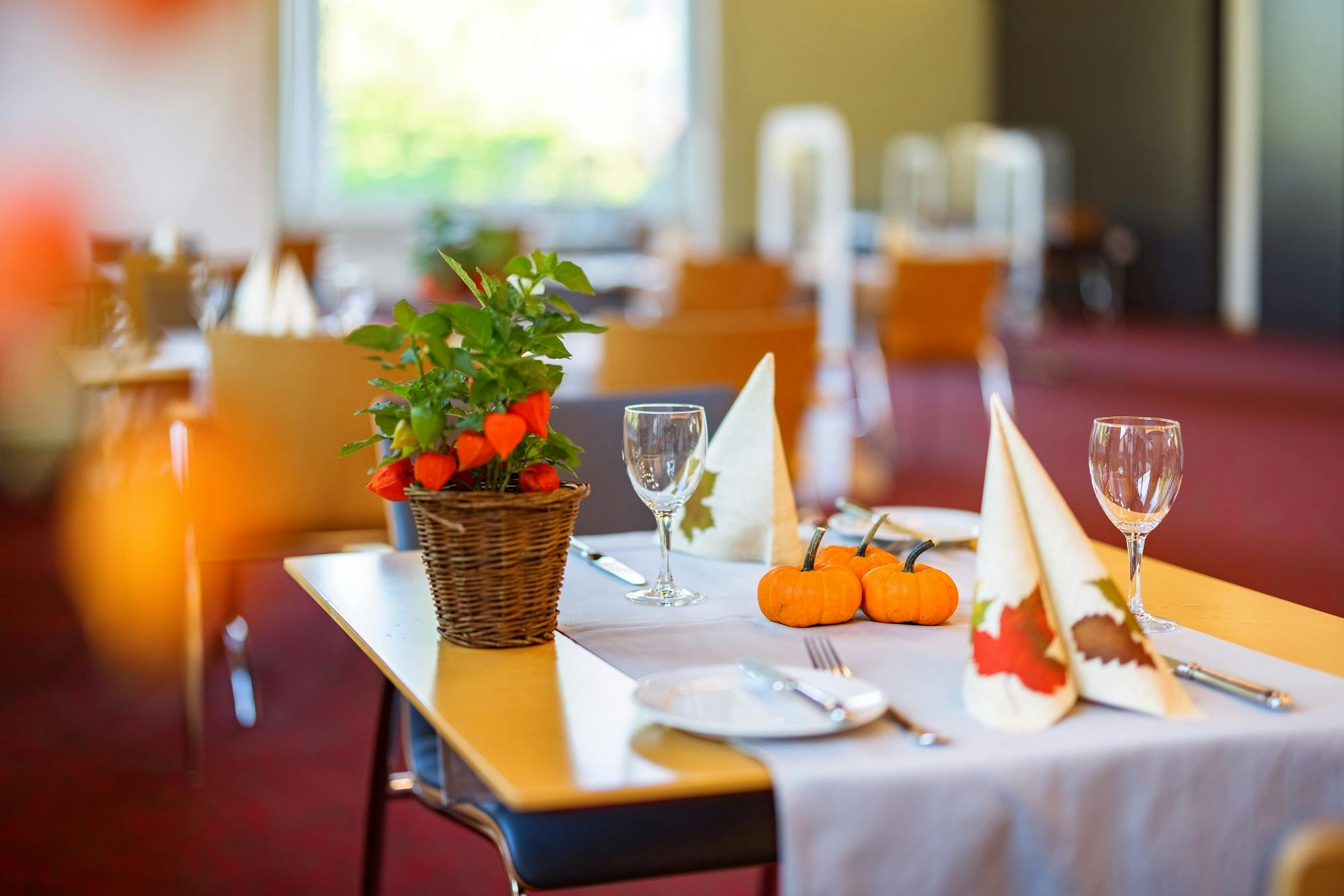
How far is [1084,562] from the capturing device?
1088 mm

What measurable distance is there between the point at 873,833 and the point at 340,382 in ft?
6.51

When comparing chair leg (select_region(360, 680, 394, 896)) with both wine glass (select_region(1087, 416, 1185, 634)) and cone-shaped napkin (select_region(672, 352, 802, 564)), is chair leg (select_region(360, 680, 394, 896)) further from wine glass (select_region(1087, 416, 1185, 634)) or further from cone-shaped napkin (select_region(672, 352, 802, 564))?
wine glass (select_region(1087, 416, 1185, 634))

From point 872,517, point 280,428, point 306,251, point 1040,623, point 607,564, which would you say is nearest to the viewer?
point 1040,623

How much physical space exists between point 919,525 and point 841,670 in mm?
579

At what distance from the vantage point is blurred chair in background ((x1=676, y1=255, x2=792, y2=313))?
552 cm

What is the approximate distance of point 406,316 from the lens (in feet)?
3.87

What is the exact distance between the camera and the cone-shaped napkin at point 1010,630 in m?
1.02

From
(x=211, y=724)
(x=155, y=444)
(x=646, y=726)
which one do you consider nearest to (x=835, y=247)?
(x=155, y=444)

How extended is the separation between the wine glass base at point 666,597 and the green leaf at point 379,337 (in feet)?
1.17

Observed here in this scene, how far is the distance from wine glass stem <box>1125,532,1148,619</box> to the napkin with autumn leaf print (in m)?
0.21

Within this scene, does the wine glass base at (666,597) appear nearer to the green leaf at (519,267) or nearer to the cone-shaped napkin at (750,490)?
the cone-shaped napkin at (750,490)

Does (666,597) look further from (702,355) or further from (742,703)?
(702,355)

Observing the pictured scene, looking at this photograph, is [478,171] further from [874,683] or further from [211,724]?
[874,683]

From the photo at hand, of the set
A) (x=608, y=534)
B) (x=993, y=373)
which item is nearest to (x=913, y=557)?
(x=608, y=534)
